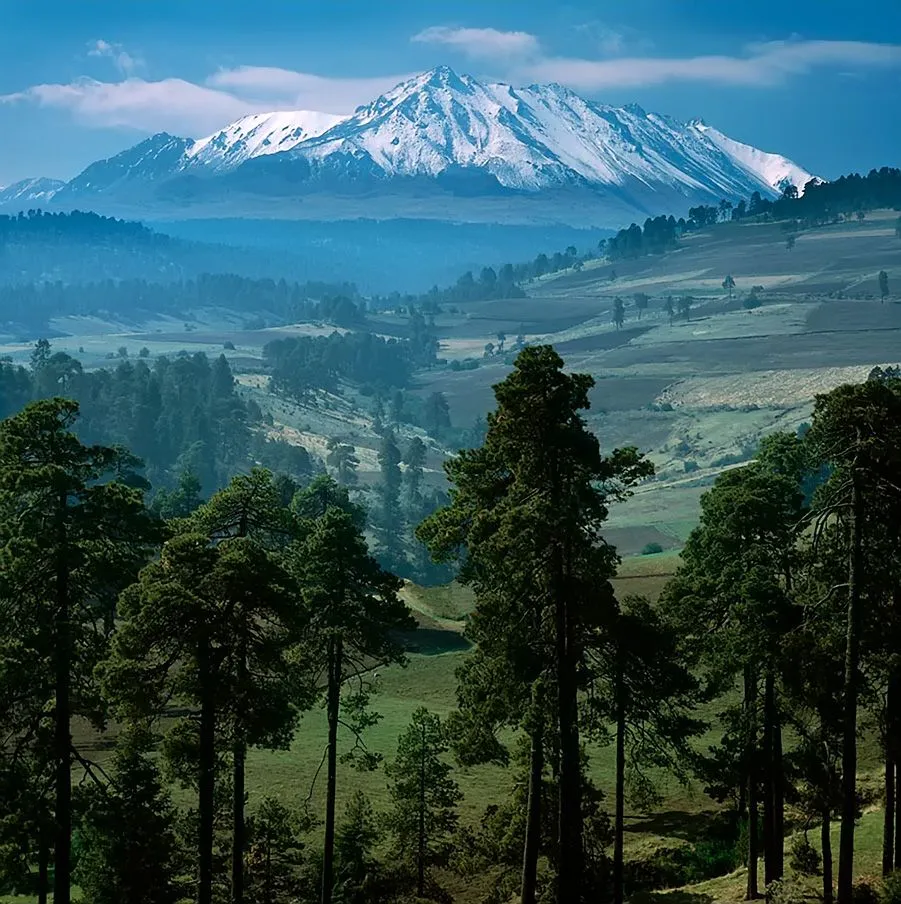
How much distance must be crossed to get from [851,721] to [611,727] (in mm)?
46440

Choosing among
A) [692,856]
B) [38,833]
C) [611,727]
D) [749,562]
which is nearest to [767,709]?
[749,562]

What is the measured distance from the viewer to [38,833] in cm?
2659

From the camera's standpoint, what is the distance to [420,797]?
39.3 meters

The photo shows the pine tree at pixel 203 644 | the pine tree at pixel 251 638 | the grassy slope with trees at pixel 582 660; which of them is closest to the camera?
the grassy slope with trees at pixel 582 660

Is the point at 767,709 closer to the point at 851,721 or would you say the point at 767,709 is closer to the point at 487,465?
the point at 851,721

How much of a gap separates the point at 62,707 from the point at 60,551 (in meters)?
3.58

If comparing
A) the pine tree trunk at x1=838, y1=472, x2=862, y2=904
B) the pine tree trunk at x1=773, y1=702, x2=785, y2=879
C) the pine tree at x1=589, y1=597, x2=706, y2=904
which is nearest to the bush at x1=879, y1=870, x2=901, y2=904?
the pine tree trunk at x1=838, y1=472, x2=862, y2=904

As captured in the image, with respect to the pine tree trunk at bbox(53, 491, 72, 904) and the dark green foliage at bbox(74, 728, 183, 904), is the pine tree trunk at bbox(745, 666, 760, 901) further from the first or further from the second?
the pine tree trunk at bbox(53, 491, 72, 904)

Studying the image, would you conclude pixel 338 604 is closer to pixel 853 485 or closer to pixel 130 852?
pixel 130 852

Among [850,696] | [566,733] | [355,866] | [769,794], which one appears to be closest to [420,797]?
[355,866]

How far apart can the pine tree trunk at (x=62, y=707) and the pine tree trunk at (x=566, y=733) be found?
34.3 ft

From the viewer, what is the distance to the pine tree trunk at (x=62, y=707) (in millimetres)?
25656

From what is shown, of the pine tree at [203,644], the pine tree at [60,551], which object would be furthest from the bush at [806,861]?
the pine tree at [60,551]

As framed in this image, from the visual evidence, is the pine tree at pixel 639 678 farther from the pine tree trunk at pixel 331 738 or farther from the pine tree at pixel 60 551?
the pine tree at pixel 60 551
